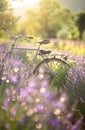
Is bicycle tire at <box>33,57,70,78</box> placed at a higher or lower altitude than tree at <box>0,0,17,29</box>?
lower

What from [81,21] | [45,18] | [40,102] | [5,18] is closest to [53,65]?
[40,102]

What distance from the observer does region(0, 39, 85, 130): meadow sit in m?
4.18

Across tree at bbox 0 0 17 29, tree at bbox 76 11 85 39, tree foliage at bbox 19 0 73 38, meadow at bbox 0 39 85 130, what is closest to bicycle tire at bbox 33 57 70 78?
meadow at bbox 0 39 85 130

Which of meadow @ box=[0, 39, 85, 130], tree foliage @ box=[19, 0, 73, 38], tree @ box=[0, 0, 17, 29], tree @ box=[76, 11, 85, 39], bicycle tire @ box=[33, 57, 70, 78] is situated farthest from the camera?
tree @ box=[76, 11, 85, 39]

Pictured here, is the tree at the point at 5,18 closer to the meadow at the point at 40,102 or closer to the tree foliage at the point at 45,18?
the meadow at the point at 40,102

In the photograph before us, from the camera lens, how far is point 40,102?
4.86 metres

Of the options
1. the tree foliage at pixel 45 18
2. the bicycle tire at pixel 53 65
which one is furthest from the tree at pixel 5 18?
the tree foliage at pixel 45 18

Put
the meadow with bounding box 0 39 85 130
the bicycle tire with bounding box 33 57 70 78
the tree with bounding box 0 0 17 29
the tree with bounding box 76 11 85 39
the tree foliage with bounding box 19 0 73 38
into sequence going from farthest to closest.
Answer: the tree with bounding box 76 11 85 39 < the tree foliage with bounding box 19 0 73 38 < the tree with bounding box 0 0 17 29 < the bicycle tire with bounding box 33 57 70 78 < the meadow with bounding box 0 39 85 130

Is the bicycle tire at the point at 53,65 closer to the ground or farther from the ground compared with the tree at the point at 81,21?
farther from the ground

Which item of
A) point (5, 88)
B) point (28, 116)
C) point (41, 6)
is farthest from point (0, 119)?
point (41, 6)

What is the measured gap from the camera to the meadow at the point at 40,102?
4.18 m

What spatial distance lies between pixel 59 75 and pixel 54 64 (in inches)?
20.5

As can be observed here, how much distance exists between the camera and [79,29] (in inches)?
2151

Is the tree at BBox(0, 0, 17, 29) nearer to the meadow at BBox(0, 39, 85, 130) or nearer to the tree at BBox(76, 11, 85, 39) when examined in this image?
the meadow at BBox(0, 39, 85, 130)
